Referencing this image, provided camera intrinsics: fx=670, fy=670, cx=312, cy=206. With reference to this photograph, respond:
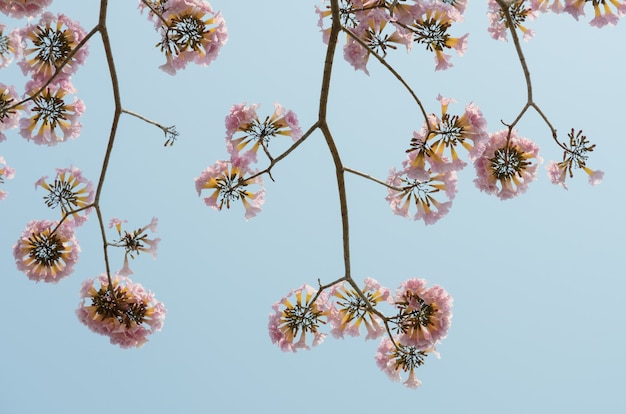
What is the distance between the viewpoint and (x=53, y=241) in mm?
6398

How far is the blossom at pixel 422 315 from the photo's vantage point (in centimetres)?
596

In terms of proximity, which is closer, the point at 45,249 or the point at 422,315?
the point at 422,315

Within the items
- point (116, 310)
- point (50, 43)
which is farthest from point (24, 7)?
point (116, 310)

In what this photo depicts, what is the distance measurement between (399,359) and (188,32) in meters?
3.66

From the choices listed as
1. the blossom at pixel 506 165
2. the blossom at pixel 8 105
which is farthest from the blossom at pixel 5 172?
the blossom at pixel 506 165

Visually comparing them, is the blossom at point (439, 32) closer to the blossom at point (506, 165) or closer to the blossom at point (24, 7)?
the blossom at point (506, 165)

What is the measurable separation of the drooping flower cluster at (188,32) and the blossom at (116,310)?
210 centimetres

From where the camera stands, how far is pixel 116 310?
251 inches

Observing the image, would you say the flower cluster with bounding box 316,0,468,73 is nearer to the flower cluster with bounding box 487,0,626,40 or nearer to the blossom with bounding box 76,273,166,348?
the flower cluster with bounding box 487,0,626,40

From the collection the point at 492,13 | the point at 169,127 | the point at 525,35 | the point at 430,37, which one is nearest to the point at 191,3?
the point at 169,127

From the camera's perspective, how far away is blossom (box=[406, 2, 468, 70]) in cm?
546

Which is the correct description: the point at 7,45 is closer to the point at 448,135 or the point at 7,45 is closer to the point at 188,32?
the point at 188,32

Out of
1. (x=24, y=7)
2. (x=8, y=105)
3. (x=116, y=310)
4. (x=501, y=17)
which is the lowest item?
(x=116, y=310)

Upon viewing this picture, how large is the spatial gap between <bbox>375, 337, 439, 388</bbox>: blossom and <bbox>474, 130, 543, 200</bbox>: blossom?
64.2 inches
